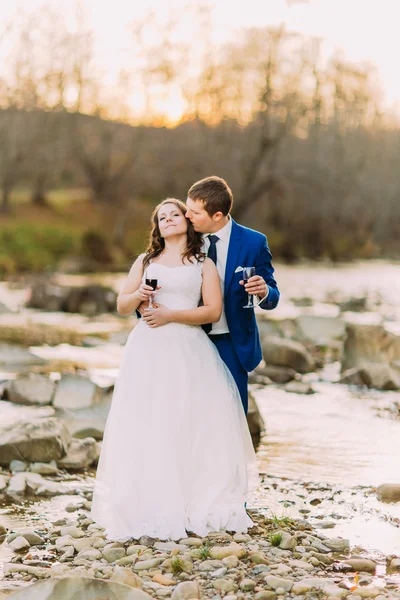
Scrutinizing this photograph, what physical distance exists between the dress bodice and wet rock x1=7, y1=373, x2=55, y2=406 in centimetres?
495

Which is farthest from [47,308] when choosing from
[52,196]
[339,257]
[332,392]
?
[52,196]

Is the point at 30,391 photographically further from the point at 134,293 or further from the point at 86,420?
the point at 134,293

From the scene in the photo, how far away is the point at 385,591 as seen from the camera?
4.36 meters

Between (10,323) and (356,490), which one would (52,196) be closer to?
(10,323)

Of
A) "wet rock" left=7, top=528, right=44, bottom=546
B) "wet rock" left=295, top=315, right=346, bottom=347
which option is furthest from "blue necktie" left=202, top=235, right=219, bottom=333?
"wet rock" left=295, top=315, right=346, bottom=347

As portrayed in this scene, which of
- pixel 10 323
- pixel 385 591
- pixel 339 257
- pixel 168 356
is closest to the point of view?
pixel 385 591

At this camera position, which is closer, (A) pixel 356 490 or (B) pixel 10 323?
(A) pixel 356 490

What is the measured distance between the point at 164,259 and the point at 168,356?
64 cm

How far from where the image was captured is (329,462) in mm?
7723

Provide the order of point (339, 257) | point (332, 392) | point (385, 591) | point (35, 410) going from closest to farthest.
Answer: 1. point (385, 591)
2. point (35, 410)
3. point (332, 392)
4. point (339, 257)

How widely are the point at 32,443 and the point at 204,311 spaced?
2733 mm

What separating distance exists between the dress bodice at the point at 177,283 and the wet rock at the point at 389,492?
2325mm

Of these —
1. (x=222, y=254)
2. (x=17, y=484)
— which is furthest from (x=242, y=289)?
(x=17, y=484)

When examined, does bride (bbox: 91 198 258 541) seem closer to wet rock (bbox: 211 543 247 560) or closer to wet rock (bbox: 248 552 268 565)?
wet rock (bbox: 211 543 247 560)
